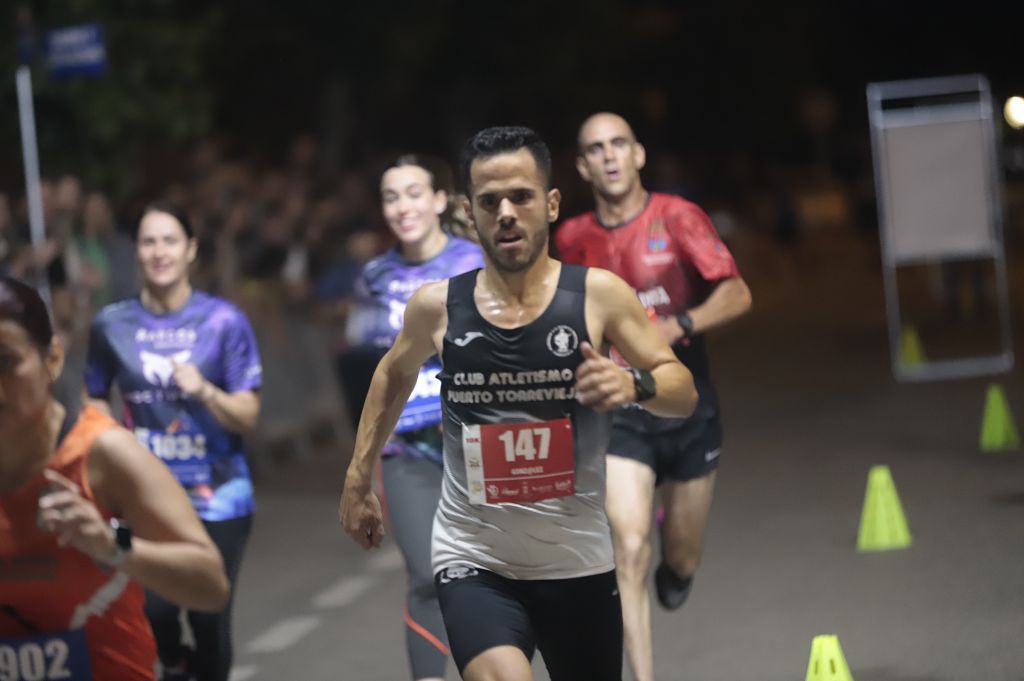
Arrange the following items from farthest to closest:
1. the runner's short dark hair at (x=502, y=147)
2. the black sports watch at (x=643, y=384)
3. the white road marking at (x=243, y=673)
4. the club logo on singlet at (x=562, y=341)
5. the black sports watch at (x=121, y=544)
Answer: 1. the white road marking at (x=243, y=673)
2. the runner's short dark hair at (x=502, y=147)
3. the club logo on singlet at (x=562, y=341)
4. the black sports watch at (x=643, y=384)
5. the black sports watch at (x=121, y=544)

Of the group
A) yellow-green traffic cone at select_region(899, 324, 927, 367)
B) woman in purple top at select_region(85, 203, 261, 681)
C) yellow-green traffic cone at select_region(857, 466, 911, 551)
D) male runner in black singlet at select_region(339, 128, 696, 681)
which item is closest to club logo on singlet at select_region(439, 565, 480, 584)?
male runner in black singlet at select_region(339, 128, 696, 681)

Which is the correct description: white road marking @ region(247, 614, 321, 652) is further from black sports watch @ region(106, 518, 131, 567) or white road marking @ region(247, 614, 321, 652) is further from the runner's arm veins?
black sports watch @ region(106, 518, 131, 567)

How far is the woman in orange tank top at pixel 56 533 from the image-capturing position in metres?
4.04

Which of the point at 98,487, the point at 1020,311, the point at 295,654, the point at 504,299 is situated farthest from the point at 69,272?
the point at 1020,311

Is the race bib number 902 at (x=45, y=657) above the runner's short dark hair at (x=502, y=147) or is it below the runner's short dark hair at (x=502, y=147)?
below

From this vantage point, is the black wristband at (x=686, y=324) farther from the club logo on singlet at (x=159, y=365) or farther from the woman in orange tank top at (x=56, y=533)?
the woman in orange tank top at (x=56, y=533)

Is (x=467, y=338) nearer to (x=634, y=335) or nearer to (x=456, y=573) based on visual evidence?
(x=634, y=335)

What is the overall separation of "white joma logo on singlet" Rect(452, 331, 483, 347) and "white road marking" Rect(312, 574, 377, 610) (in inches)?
195

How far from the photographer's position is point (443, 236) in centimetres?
759

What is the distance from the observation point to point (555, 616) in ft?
17.4

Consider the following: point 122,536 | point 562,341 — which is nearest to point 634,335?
point 562,341

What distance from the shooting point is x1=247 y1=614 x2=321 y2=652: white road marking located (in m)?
9.11

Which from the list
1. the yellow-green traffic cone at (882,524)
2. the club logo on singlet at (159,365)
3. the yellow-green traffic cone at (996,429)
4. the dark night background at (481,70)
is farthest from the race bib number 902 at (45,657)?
the dark night background at (481,70)

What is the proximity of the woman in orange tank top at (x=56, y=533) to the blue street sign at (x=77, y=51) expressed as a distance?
10.5m
